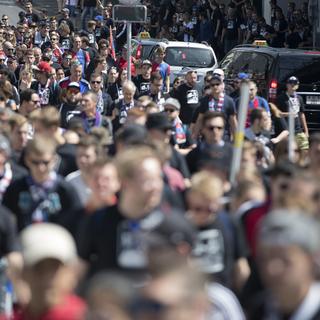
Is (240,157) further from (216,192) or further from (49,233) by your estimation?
(49,233)

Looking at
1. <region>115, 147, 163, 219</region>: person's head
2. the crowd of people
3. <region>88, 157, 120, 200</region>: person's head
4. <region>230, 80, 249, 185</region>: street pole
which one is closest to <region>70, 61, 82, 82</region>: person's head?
the crowd of people

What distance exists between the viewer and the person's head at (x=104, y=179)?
320 inches

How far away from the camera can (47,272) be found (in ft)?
18.4

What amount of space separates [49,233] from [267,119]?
8.79 metres

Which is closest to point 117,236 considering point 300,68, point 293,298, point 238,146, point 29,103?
point 293,298

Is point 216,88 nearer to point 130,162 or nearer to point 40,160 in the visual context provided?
point 40,160

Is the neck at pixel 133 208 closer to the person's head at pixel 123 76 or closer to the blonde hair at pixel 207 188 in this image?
the blonde hair at pixel 207 188

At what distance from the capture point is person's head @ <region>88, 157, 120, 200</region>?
8117 millimetres

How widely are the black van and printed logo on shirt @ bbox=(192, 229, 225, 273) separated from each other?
Answer: 1343cm

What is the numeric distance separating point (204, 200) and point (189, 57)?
19.8 metres

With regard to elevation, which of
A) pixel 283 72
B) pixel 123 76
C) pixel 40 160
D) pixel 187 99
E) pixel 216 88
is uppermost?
pixel 40 160

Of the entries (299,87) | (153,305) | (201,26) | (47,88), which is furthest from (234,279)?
(201,26)

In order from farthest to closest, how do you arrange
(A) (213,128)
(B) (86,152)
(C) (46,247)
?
(A) (213,128) → (B) (86,152) → (C) (46,247)

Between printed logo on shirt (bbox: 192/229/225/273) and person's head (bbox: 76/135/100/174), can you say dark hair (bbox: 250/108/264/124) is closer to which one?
person's head (bbox: 76/135/100/174)
